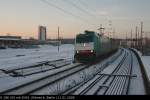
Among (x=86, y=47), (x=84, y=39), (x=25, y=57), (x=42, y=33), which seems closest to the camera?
(x=86, y=47)

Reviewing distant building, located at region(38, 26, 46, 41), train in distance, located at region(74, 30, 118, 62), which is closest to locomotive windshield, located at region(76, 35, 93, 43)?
train in distance, located at region(74, 30, 118, 62)

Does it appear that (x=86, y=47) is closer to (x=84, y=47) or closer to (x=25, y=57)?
(x=84, y=47)

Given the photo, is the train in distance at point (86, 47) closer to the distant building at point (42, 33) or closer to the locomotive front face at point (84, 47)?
the locomotive front face at point (84, 47)

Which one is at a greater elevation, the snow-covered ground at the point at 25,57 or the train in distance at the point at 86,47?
the train in distance at the point at 86,47

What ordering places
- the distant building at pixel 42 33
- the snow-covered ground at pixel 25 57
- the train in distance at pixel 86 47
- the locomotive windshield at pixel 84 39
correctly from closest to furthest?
the train in distance at pixel 86 47 → the locomotive windshield at pixel 84 39 → the snow-covered ground at pixel 25 57 → the distant building at pixel 42 33

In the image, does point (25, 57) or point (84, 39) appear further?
point (25, 57)

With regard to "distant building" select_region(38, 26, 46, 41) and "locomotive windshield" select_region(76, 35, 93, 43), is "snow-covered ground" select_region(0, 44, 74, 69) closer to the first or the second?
"locomotive windshield" select_region(76, 35, 93, 43)

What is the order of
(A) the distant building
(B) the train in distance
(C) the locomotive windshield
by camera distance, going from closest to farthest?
(B) the train in distance < (C) the locomotive windshield < (A) the distant building

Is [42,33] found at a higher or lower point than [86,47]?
higher

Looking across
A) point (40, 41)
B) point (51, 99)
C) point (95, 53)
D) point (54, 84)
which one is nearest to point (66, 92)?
point (54, 84)

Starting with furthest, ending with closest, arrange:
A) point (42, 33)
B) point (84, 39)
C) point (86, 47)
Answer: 1. point (42, 33)
2. point (84, 39)
3. point (86, 47)

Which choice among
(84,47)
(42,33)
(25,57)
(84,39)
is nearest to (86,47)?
(84,47)

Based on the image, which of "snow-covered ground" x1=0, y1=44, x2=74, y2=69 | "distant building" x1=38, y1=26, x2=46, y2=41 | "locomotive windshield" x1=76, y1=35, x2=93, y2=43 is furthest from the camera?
"distant building" x1=38, y1=26, x2=46, y2=41

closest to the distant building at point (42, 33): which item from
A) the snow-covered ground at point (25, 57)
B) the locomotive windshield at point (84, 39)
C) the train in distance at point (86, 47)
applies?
the snow-covered ground at point (25, 57)
